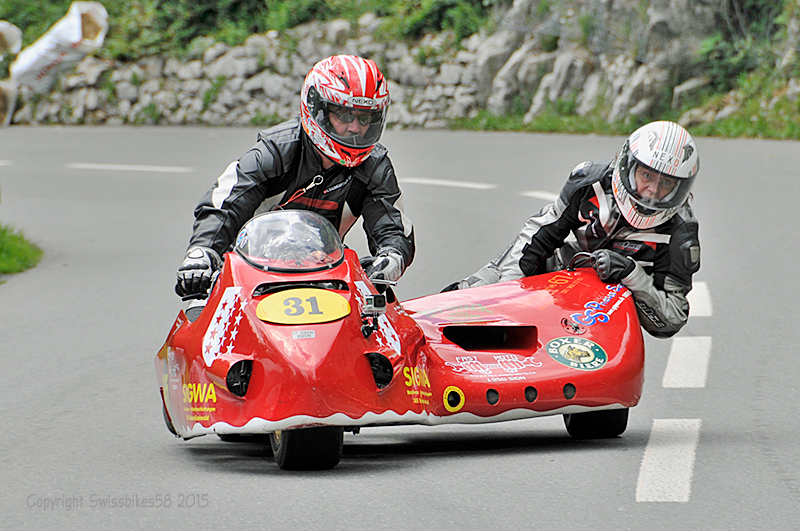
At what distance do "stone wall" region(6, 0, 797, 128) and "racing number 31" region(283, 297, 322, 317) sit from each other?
17.1 meters

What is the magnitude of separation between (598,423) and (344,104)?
1.96 metres

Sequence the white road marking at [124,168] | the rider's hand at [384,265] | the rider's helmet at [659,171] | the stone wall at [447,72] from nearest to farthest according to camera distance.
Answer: the rider's hand at [384,265], the rider's helmet at [659,171], the white road marking at [124,168], the stone wall at [447,72]

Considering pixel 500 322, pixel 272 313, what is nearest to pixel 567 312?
pixel 500 322

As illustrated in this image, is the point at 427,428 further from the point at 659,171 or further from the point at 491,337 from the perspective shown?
the point at 659,171

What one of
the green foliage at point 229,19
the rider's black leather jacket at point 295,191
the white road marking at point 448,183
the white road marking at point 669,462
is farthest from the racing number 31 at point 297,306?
the green foliage at point 229,19

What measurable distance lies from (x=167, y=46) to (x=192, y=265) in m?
24.7

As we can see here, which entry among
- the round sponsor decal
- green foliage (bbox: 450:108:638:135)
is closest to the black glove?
the round sponsor decal

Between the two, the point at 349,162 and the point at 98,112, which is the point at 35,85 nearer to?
the point at 98,112

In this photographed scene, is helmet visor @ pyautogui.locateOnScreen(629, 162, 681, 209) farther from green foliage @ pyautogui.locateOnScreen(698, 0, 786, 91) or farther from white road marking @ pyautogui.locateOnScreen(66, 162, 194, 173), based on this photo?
green foliage @ pyautogui.locateOnScreen(698, 0, 786, 91)

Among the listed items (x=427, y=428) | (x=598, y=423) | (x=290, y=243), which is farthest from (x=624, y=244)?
(x=290, y=243)

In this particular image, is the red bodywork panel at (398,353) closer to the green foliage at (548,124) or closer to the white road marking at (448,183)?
the white road marking at (448,183)

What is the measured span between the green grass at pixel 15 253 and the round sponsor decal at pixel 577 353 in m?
7.99

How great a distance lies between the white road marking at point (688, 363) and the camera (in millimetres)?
7422

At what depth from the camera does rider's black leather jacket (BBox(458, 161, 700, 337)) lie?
629cm
